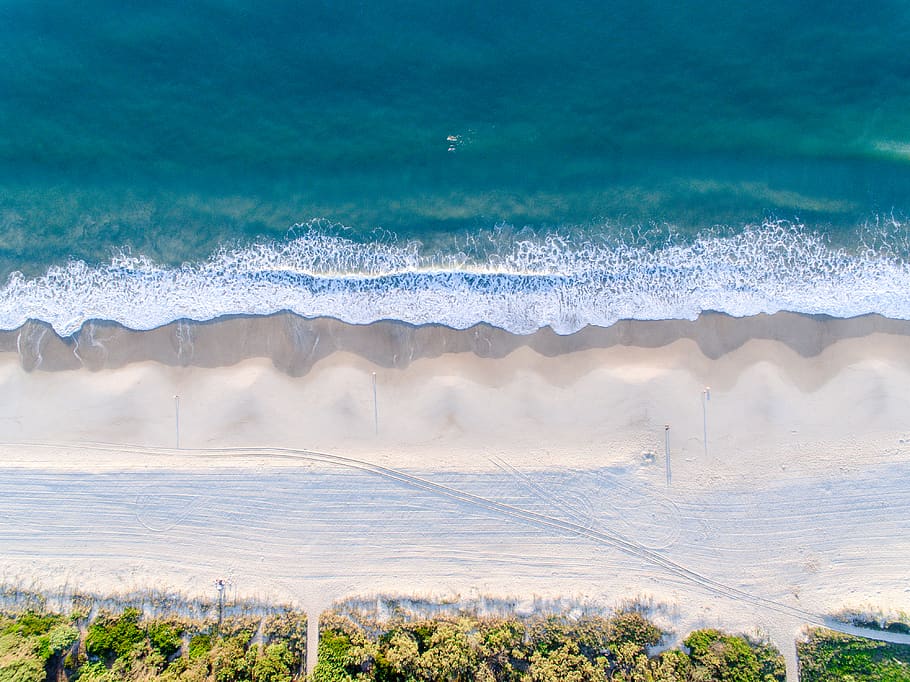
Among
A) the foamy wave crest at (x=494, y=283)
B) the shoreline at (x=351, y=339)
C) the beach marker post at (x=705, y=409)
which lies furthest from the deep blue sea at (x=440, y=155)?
the beach marker post at (x=705, y=409)

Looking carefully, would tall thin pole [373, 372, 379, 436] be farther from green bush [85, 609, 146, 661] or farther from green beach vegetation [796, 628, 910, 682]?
green beach vegetation [796, 628, 910, 682]

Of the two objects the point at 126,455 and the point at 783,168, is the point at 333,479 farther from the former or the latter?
the point at 783,168

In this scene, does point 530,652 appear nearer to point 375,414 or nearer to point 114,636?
point 375,414

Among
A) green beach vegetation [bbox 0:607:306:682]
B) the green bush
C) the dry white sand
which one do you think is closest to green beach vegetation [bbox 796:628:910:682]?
the dry white sand

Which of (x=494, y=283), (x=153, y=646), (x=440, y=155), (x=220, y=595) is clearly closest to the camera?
(x=153, y=646)

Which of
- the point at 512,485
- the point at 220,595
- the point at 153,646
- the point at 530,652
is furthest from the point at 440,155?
the point at 153,646

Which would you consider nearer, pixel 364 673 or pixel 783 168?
pixel 364 673

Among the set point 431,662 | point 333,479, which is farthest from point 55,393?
point 431,662
